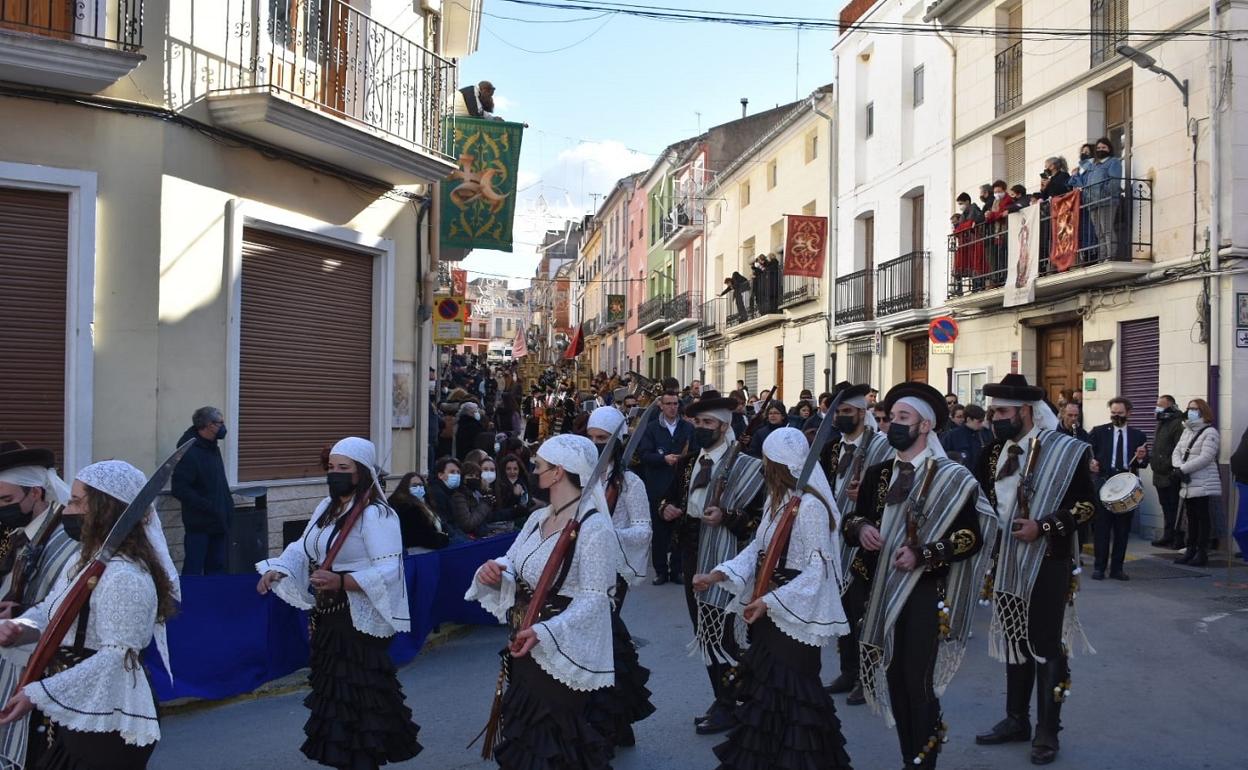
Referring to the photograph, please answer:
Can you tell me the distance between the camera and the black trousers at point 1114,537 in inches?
435

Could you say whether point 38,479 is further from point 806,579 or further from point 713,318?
point 713,318

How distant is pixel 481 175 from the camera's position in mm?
14562

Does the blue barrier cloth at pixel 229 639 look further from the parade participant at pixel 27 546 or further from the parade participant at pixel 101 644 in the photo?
the parade participant at pixel 101 644

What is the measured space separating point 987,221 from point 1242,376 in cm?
544

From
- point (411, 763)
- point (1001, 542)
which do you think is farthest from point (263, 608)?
point (1001, 542)

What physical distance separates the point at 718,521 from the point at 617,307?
1756 inches

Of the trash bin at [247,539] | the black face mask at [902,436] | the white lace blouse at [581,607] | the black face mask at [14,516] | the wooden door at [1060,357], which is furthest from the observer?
the wooden door at [1060,357]

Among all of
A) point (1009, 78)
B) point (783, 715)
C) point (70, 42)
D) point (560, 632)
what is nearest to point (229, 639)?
point (560, 632)

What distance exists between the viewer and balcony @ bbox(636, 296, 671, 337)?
3997 cm

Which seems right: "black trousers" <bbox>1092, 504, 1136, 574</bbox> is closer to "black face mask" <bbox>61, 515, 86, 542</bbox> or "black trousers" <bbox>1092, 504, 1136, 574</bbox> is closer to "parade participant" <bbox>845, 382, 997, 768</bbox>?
"parade participant" <bbox>845, 382, 997, 768</bbox>

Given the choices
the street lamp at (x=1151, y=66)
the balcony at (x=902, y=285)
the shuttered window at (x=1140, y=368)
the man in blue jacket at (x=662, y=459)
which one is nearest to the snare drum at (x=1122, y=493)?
the man in blue jacket at (x=662, y=459)

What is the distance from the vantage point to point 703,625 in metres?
6.31

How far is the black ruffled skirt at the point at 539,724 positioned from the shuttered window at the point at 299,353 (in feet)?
21.3

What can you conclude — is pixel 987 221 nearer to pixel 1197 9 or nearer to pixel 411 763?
pixel 1197 9
